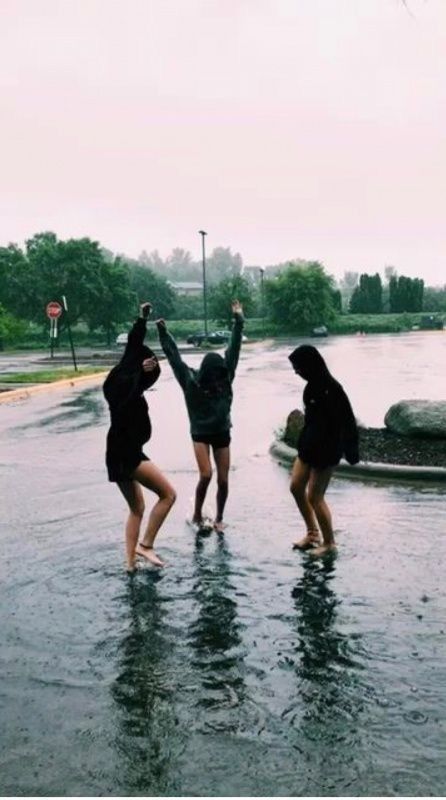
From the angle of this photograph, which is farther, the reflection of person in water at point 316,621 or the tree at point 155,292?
the tree at point 155,292

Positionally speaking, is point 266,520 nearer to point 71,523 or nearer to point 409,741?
point 71,523

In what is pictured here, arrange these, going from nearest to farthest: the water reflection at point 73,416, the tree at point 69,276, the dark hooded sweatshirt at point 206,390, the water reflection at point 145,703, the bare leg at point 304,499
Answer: the water reflection at point 145,703 → the bare leg at point 304,499 → the dark hooded sweatshirt at point 206,390 → the water reflection at point 73,416 → the tree at point 69,276

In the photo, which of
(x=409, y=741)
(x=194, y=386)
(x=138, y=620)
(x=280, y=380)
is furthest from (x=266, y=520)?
(x=280, y=380)

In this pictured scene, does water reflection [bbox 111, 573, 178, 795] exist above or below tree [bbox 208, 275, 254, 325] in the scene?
below

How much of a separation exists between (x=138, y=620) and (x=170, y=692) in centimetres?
107

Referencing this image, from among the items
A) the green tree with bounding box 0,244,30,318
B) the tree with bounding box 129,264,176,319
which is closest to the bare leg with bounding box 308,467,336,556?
the green tree with bounding box 0,244,30,318

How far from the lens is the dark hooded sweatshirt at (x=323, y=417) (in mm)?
6512

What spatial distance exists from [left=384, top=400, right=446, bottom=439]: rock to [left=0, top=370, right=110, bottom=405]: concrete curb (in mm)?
11648

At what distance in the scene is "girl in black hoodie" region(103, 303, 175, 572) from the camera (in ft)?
19.7

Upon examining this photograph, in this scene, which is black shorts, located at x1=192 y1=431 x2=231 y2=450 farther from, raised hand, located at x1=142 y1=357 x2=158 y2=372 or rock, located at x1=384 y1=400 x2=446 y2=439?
rock, located at x1=384 y1=400 x2=446 y2=439

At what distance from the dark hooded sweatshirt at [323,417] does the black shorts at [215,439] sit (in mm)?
Answer: 915

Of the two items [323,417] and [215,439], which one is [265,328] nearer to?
[215,439]

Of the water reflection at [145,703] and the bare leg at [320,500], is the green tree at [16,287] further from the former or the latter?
the water reflection at [145,703]

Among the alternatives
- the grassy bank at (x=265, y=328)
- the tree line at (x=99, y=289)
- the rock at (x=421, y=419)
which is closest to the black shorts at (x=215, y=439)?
the rock at (x=421, y=419)
